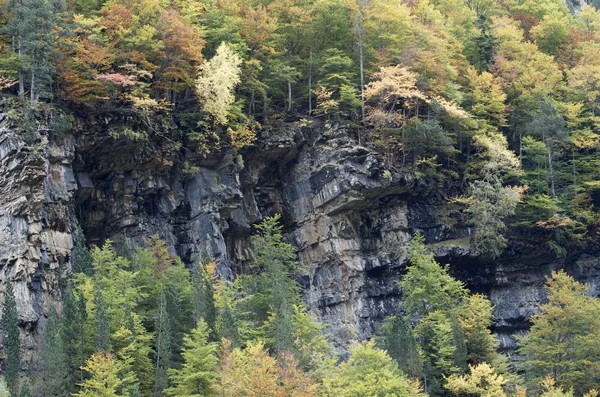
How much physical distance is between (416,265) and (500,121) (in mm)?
14880

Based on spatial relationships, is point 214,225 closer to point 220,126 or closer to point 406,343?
point 220,126

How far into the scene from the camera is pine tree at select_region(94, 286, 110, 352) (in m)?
43.1

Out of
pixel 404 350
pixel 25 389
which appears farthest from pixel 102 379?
pixel 404 350

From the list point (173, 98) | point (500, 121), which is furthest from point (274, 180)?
point (500, 121)

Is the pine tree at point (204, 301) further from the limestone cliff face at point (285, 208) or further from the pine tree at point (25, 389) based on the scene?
the pine tree at point (25, 389)

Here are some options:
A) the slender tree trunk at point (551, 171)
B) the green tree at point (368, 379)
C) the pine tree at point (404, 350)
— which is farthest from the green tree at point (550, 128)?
the green tree at point (368, 379)

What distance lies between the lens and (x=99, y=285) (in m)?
47.4

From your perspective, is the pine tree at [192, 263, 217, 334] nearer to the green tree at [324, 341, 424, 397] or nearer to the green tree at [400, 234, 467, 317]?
the green tree at [324, 341, 424, 397]

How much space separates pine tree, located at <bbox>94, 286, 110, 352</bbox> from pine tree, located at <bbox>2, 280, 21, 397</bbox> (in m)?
3.56

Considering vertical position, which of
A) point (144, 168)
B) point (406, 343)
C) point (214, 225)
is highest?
point (144, 168)

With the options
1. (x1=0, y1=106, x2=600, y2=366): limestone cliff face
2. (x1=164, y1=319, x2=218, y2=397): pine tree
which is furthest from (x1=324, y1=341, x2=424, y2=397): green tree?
(x1=0, y1=106, x2=600, y2=366): limestone cliff face

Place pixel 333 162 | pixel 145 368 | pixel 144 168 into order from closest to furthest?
pixel 145 368, pixel 144 168, pixel 333 162

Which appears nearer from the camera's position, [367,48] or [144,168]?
[144,168]

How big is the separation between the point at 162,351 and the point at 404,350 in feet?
39.9
